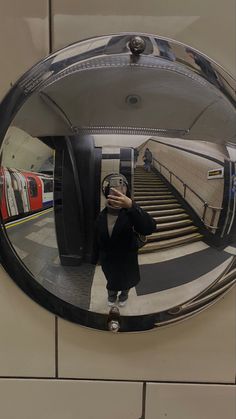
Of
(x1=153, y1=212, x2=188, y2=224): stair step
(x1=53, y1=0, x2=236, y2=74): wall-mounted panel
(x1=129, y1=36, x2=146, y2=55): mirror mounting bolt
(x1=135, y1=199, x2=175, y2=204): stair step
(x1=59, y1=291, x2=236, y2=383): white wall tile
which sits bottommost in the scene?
(x1=59, y1=291, x2=236, y2=383): white wall tile

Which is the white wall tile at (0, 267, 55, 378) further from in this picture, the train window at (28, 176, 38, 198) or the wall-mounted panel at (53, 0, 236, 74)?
the wall-mounted panel at (53, 0, 236, 74)

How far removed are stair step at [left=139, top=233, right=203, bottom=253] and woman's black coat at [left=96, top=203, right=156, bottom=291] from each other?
12mm

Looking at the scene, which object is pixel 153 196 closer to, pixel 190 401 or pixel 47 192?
pixel 47 192

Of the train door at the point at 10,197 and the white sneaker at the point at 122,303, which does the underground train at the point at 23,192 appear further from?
the white sneaker at the point at 122,303

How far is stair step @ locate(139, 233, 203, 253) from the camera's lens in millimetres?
403

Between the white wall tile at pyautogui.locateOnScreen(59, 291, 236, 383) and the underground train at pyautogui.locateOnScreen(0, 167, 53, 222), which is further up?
the underground train at pyautogui.locateOnScreen(0, 167, 53, 222)

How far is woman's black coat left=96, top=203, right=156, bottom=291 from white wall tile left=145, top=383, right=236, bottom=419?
0.17m

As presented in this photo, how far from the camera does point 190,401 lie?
47cm

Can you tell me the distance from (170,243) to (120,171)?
10 centimetres

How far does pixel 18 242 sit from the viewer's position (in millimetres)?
415

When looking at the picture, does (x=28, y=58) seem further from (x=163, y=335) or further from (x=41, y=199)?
(x=163, y=335)

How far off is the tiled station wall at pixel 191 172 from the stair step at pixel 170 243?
2 centimetres

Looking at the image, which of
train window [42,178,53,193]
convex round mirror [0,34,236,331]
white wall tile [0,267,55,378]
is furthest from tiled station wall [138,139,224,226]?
white wall tile [0,267,55,378]

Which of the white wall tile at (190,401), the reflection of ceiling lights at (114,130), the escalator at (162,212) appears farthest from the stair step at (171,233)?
the white wall tile at (190,401)
